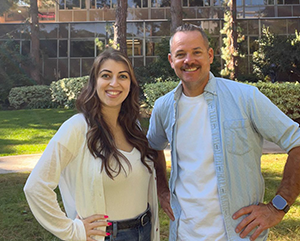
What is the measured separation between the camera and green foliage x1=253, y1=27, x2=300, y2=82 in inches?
699

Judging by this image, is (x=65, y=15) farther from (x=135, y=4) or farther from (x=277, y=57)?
(x=277, y=57)

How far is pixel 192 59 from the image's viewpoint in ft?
7.66

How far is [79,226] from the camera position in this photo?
2.21m

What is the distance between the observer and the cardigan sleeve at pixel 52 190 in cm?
211

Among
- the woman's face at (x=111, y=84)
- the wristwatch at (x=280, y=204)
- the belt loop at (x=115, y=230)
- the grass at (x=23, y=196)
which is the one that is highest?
the woman's face at (x=111, y=84)

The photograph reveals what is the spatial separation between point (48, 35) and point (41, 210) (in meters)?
24.3

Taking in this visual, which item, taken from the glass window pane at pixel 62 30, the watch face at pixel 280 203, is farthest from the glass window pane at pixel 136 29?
the watch face at pixel 280 203

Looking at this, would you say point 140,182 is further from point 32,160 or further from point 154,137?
point 32,160

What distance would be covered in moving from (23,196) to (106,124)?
4.00m

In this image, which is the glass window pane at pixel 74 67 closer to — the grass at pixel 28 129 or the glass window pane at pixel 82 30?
the glass window pane at pixel 82 30

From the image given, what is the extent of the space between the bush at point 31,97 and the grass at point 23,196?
19.5 ft

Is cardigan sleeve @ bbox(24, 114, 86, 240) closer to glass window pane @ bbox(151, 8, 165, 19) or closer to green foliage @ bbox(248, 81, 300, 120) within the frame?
green foliage @ bbox(248, 81, 300, 120)

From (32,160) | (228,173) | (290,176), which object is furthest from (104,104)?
(32,160)

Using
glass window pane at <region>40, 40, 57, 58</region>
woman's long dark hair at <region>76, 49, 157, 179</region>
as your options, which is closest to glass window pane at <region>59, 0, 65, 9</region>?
glass window pane at <region>40, 40, 57, 58</region>
